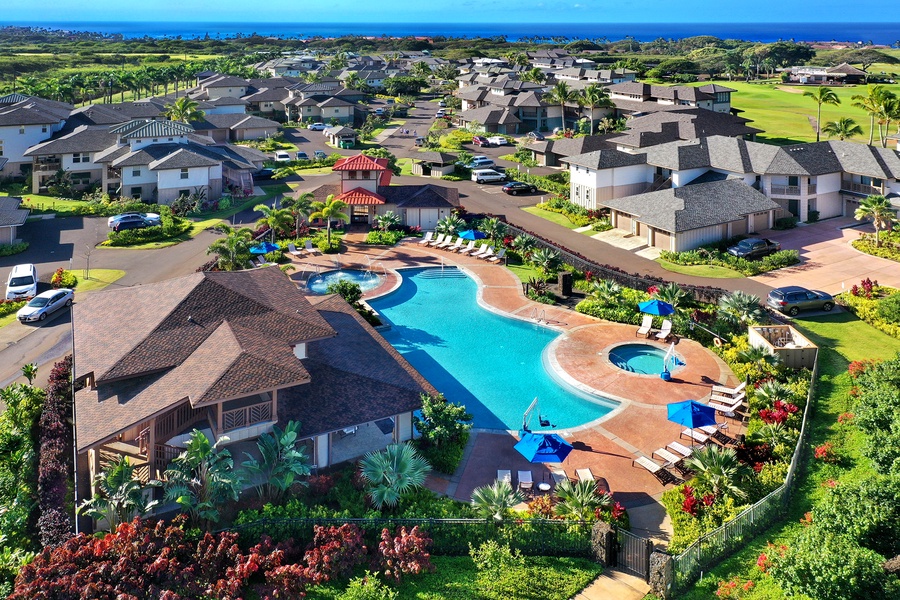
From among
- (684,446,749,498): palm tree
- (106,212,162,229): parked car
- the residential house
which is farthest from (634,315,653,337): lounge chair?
(106,212,162,229): parked car

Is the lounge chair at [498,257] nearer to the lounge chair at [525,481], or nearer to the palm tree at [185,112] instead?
the lounge chair at [525,481]

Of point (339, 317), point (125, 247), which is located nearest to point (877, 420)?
point (339, 317)

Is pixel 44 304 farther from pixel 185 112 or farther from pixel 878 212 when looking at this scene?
pixel 185 112

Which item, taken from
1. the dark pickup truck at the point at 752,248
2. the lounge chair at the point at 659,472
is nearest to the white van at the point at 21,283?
the lounge chair at the point at 659,472

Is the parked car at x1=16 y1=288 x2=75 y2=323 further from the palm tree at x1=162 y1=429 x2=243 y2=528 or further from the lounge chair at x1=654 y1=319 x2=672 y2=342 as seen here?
the lounge chair at x1=654 y1=319 x2=672 y2=342

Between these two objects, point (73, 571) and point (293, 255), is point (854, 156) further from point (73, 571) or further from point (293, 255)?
point (73, 571)

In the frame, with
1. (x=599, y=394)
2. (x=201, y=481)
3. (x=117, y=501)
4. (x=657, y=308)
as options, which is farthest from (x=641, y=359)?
(x=117, y=501)
